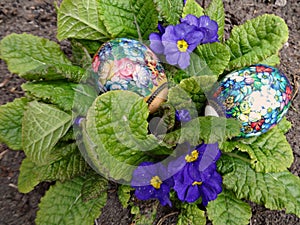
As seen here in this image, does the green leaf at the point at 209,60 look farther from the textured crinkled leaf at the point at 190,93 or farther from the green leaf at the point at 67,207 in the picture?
the green leaf at the point at 67,207

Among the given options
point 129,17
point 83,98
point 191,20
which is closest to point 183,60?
point 191,20

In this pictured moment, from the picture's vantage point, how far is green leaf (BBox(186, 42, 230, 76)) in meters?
1.48

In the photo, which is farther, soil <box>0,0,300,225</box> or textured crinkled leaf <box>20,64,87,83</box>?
soil <box>0,0,300,225</box>

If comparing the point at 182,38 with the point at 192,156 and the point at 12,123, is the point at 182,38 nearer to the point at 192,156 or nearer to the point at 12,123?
the point at 192,156

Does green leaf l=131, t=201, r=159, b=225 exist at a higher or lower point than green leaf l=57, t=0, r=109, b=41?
lower

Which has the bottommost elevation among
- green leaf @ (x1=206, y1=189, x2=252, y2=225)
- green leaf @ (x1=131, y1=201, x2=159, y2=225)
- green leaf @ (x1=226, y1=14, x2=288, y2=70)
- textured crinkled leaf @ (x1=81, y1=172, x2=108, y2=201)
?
green leaf @ (x1=131, y1=201, x2=159, y2=225)

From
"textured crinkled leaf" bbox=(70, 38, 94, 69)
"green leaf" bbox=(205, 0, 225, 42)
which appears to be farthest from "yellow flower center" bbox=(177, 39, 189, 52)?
"textured crinkled leaf" bbox=(70, 38, 94, 69)

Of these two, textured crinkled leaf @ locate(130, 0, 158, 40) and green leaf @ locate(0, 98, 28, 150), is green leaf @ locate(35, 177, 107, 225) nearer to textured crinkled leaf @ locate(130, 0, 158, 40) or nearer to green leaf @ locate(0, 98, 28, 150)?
green leaf @ locate(0, 98, 28, 150)

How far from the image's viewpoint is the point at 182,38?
1.50 m

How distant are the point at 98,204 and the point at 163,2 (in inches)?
31.7

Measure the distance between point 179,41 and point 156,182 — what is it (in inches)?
20.6

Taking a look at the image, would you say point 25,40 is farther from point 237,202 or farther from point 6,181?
point 237,202

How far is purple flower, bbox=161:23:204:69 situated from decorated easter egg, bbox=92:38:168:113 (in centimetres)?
8

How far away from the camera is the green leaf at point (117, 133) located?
4.15 feet
